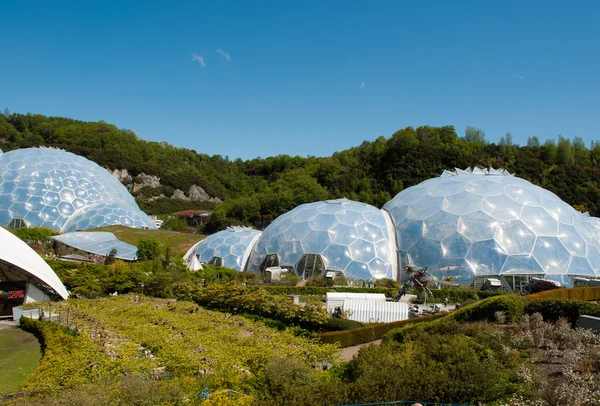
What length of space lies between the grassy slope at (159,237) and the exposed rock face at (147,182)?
146 ft

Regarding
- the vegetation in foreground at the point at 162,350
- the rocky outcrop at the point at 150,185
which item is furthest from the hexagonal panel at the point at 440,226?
the rocky outcrop at the point at 150,185

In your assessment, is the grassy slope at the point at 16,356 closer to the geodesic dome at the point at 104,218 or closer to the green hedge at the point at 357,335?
the green hedge at the point at 357,335

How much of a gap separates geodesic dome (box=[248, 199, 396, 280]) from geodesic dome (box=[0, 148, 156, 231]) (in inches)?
934

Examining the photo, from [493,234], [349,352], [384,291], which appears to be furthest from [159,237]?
[349,352]

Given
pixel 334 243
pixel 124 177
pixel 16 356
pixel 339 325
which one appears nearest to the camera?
pixel 16 356

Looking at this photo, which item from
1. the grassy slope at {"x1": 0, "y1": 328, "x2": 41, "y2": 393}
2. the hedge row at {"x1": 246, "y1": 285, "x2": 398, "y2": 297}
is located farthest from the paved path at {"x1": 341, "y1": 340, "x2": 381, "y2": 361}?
the hedge row at {"x1": 246, "y1": 285, "x2": 398, "y2": 297}

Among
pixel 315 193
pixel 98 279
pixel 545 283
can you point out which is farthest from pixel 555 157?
pixel 98 279

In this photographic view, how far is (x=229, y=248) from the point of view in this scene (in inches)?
1321

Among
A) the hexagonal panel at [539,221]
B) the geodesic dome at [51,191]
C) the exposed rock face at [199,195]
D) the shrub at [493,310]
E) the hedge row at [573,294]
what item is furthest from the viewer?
the exposed rock face at [199,195]

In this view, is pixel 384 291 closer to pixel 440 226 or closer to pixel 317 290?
pixel 317 290

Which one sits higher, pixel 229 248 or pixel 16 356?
pixel 229 248

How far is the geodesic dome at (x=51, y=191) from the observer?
45.0 meters

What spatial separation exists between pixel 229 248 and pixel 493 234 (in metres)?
18.2

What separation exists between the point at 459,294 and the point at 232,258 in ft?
53.5
